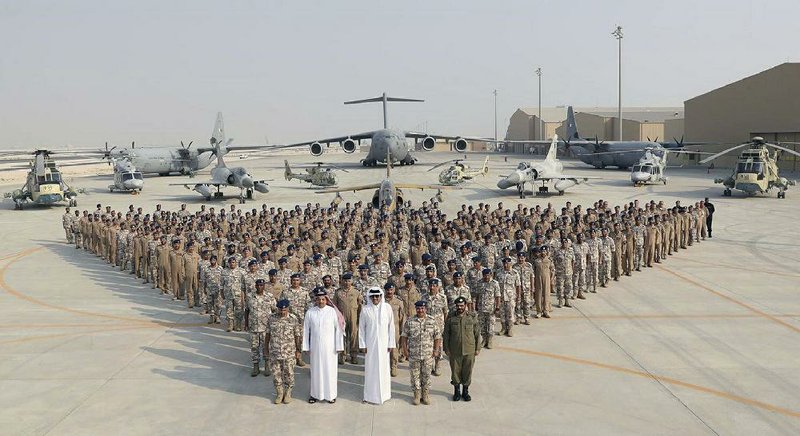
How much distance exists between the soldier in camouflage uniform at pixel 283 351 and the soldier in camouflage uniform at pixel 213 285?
332 cm

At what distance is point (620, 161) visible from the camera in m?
50.5

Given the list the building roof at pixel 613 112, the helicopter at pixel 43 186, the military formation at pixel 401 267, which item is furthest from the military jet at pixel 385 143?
the building roof at pixel 613 112

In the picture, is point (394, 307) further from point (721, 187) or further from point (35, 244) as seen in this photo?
point (721, 187)

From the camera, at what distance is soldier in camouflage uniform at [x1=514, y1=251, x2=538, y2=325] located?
34.0ft

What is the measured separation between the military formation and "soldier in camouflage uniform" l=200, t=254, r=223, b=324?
23 millimetres

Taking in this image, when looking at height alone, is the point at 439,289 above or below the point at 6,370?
above

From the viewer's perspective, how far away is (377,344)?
7.50m

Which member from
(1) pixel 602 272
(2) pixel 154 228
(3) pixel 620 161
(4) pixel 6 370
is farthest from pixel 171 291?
(3) pixel 620 161

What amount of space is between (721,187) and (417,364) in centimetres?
3434

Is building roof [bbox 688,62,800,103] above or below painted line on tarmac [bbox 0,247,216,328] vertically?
above

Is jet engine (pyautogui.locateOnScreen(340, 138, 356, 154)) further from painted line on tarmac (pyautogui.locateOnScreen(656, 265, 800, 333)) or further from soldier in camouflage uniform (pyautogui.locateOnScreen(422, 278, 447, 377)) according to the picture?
soldier in camouflage uniform (pyautogui.locateOnScreen(422, 278, 447, 377))

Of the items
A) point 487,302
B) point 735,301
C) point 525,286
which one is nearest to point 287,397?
point 487,302

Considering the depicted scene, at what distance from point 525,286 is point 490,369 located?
234cm

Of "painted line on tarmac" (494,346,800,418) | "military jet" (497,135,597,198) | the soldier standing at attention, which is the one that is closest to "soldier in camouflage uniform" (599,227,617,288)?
"painted line on tarmac" (494,346,800,418)
